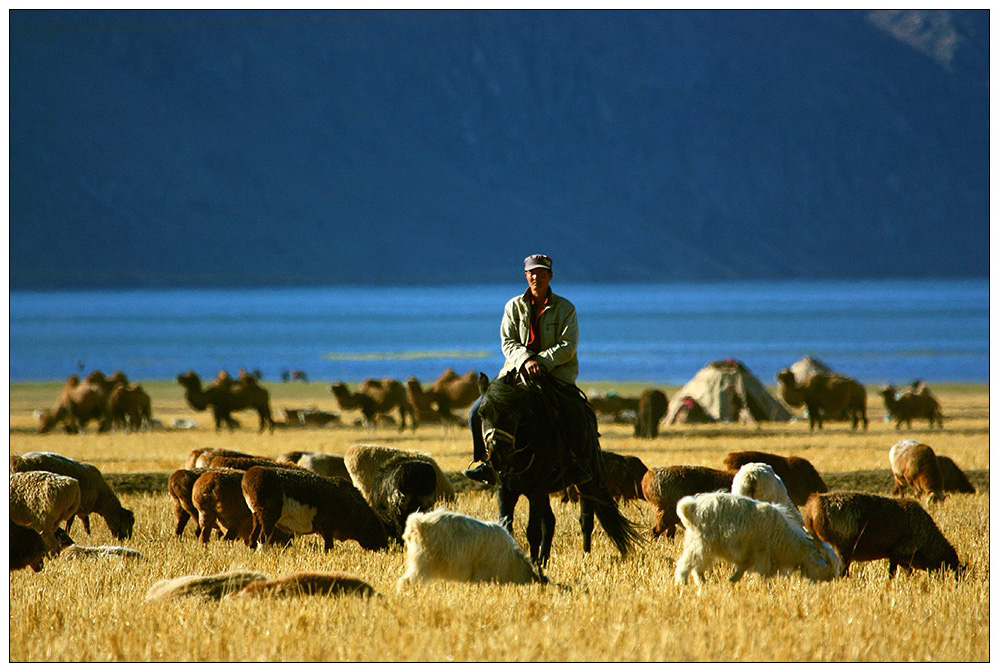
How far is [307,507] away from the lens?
335 inches

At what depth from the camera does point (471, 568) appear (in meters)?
7.04

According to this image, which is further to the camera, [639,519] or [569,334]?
[639,519]

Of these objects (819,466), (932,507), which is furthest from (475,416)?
(819,466)

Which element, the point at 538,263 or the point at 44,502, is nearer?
the point at 538,263

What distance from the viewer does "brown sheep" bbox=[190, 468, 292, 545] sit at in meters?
8.88

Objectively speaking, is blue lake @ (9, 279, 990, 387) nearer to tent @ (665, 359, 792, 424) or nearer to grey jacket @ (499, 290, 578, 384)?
tent @ (665, 359, 792, 424)

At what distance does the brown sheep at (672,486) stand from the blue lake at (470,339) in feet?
107

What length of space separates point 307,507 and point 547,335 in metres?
2.33

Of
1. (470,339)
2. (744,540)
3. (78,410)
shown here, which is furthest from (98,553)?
(470,339)

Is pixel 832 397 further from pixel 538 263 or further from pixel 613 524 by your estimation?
pixel 538 263

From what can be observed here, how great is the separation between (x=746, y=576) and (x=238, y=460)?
471 centimetres

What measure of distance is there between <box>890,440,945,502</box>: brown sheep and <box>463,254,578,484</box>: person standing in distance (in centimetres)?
520

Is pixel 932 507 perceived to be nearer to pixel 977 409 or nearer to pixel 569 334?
pixel 569 334

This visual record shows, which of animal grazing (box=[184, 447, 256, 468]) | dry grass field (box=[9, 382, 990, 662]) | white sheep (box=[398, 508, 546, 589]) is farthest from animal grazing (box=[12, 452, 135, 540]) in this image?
white sheep (box=[398, 508, 546, 589])
